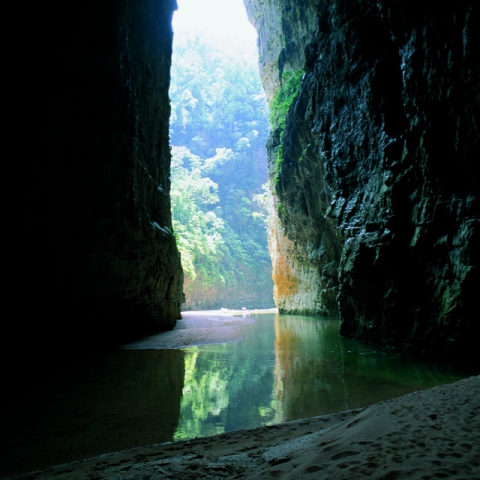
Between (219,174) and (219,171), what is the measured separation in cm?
57

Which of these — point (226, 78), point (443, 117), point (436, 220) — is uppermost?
point (226, 78)

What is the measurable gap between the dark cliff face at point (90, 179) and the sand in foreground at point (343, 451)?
617 centimetres

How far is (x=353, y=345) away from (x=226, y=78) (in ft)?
232

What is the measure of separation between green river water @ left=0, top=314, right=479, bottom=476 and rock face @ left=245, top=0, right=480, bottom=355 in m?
1.75

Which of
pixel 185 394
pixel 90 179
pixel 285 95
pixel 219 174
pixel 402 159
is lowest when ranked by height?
pixel 185 394

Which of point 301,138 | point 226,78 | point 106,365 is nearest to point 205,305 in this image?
point 301,138

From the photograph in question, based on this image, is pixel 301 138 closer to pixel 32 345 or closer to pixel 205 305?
pixel 32 345

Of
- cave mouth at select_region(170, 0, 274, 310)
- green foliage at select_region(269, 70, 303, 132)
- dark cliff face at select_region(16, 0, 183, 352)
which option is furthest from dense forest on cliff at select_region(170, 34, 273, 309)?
dark cliff face at select_region(16, 0, 183, 352)

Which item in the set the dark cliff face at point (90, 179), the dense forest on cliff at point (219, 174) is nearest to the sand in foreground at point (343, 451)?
the dark cliff face at point (90, 179)

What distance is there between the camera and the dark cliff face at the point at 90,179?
8.42 meters

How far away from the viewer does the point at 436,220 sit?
8984mm

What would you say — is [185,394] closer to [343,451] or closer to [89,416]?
[89,416]

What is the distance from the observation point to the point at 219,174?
2450 inches

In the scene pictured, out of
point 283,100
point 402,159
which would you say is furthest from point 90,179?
point 283,100
